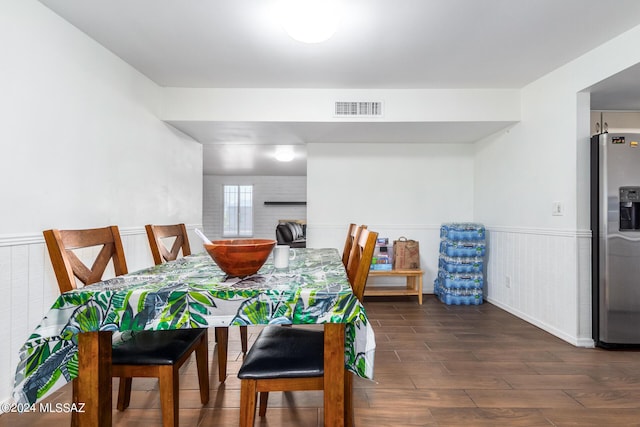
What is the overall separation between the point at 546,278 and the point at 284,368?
2656mm

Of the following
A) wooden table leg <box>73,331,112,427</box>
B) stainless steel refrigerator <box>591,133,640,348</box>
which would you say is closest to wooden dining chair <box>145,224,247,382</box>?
wooden table leg <box>73,331,112,427</box>

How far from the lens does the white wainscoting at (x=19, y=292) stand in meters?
1.63

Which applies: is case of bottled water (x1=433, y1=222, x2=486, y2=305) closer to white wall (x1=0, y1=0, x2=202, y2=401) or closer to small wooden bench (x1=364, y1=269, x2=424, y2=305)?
small wooden bench (x1=364, y1=269, x2=424, y2=305)

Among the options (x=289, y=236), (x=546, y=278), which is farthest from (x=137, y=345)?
(x=289, y=236)

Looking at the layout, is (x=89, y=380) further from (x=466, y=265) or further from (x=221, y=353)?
(x=466, y=265)

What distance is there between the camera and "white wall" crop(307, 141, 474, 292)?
13.4ft

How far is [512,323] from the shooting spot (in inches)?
117

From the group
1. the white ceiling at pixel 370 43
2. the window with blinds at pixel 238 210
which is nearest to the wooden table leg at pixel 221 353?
the white ceiling at pixel 370 43

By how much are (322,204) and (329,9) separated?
256 cm

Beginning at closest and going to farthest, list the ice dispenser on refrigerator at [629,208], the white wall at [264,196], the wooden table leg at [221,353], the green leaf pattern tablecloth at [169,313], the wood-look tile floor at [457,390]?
the green leaf pattern tablecloth at [169,313] < the wood-look tile floor at [457,390] < the wooden table leg at [221,353] < the ice dispenser on refrigerator at [629,208] < the white wall at [264,196]

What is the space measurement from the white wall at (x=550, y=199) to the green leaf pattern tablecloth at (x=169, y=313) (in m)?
2.34

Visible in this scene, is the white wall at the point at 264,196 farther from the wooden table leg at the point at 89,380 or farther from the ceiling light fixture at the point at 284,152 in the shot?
the wooden table leg at the point at 89,380

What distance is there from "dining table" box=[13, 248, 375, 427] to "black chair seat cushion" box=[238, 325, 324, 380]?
0.34 ft

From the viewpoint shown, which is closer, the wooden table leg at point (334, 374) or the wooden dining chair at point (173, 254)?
the wooden table leg at point (334, 374)
